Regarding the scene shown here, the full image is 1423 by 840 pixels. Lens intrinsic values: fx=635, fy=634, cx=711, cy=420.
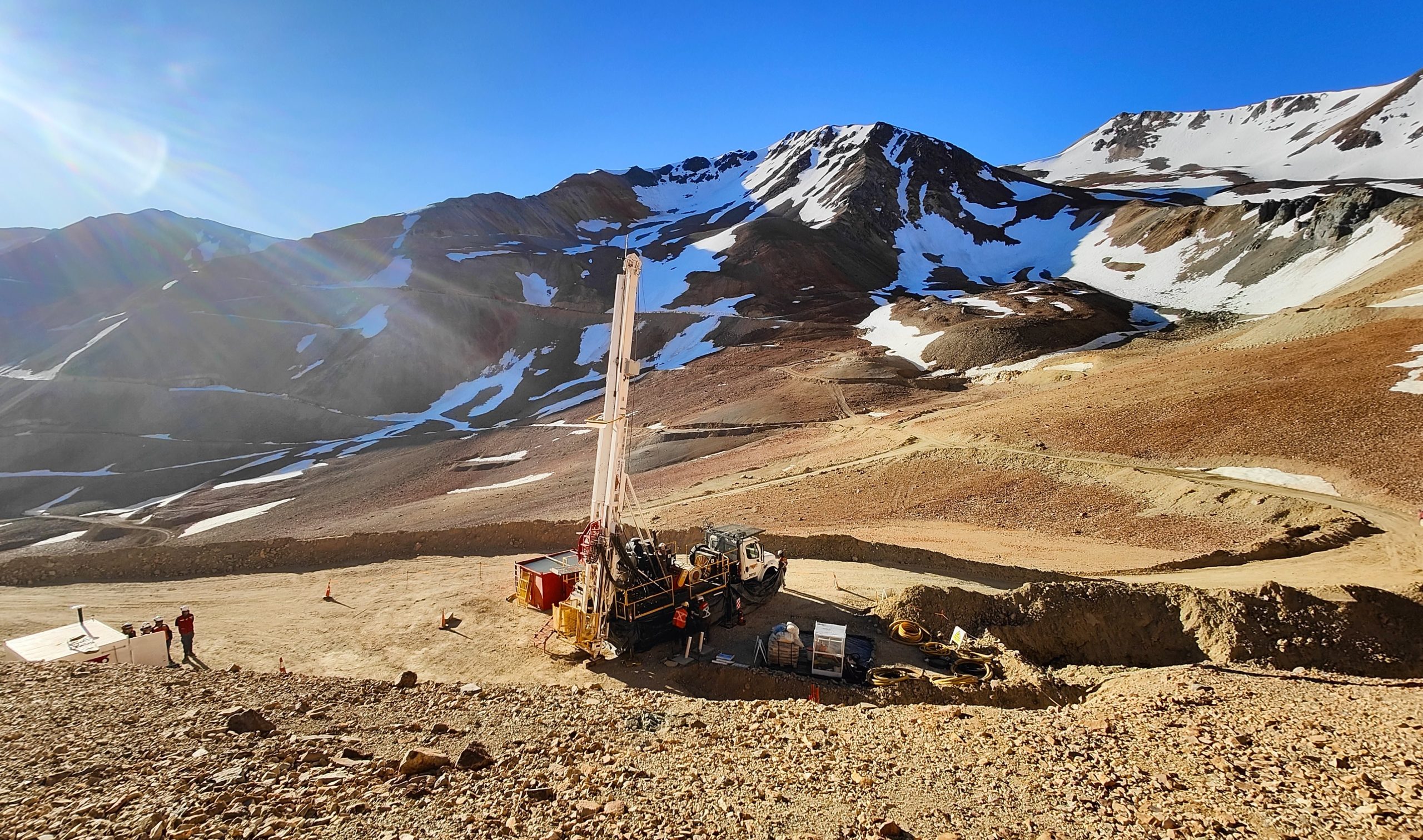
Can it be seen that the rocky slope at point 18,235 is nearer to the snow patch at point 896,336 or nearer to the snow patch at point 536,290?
the snow patch at point 536,290

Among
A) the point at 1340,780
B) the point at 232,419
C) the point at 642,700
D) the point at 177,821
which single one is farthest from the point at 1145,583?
the point at 232,419

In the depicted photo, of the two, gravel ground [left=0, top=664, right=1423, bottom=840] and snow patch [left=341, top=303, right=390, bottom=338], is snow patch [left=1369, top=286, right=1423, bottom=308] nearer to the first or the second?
gravel ground [left=0, top=664, right=1423, bottom=840]

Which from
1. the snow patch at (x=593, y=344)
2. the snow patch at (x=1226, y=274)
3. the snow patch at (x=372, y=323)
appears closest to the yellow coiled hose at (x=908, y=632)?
the snow patch at (x=593, y=344)

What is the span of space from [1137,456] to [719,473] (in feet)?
57.2

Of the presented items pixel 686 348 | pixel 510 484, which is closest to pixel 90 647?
pixel 510 484

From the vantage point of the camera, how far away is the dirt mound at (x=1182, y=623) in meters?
12.1

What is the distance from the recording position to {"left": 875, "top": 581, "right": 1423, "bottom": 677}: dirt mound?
39.8ft

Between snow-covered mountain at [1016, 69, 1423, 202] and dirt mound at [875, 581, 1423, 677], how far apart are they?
403ft

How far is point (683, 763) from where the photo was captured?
24.1ft

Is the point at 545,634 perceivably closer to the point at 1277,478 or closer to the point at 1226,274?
the point at 1277,478

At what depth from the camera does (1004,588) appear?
1582cm

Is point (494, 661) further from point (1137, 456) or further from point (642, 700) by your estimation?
point (1137, 456)

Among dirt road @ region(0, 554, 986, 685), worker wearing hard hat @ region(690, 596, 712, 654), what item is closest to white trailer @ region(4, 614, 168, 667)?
dirt road @ region(0, 554, 986, 685)

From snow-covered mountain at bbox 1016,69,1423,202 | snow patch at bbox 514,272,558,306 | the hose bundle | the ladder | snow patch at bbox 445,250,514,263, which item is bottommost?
the hose bundle
